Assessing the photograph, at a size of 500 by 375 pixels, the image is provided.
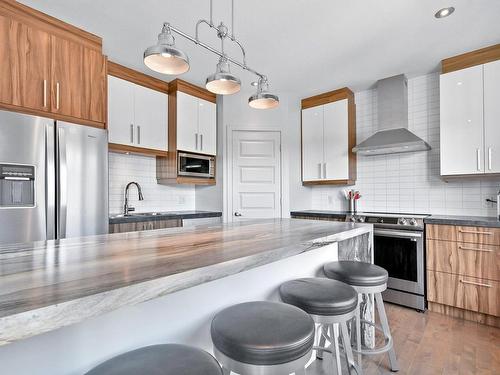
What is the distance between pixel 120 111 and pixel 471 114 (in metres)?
3.63

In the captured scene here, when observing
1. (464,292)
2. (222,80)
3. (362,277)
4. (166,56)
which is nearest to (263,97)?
(222,80)

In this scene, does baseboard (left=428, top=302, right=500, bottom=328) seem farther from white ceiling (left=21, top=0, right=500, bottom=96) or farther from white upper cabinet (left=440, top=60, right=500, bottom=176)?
white ceiling (left=21, top=0, right=500, bottom=96)

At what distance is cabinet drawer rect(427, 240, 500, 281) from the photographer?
2.41m

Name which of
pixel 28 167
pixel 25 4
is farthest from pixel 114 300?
pixel 25 4

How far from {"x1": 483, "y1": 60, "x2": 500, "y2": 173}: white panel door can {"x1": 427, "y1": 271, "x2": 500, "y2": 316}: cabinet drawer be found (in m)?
1.06

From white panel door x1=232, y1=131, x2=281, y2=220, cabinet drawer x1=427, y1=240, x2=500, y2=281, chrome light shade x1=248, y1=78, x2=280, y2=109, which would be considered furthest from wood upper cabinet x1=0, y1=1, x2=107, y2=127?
cabinet drawer x1=427, y1=240, x2=500, y2=281

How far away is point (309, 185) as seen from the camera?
163 inches

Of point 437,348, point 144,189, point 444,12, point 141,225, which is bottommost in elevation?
point 437,348

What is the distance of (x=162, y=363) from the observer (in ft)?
2.38

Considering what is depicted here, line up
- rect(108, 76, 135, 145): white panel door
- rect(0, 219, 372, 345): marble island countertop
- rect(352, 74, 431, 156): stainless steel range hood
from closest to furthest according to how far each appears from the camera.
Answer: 1. rect(0, 219, 372, 345): marble island countertop
2. rect(108, 76, 135, 145): white panel door
3. rect(352, 74, 431, 156): stainless steel range hood

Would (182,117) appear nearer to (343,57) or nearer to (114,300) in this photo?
(343,57)

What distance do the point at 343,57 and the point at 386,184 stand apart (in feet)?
5.58

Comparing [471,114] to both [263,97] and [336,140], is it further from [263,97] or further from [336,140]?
[263,97]

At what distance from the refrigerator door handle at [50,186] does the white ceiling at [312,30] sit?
1.01 metres
